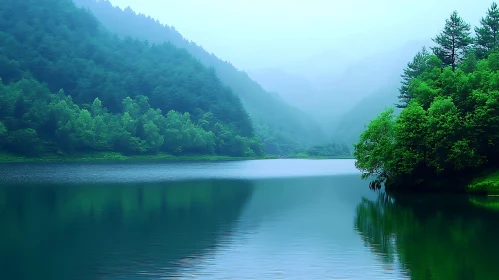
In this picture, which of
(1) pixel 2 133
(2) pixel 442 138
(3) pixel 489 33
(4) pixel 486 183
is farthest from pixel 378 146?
(1) pixel 2 133

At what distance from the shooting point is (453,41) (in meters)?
96.9

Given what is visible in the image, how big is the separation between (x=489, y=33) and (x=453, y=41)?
880 cm

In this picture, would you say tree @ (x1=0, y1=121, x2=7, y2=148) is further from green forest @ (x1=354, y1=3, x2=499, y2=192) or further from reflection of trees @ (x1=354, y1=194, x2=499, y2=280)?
reflection of trees @ (x1=354, y1=194, x2=499, y2=280)

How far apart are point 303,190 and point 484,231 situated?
39654 millimetres

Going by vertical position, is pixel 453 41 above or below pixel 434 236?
above

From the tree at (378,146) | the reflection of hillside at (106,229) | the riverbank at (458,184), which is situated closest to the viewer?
the reflection of hillside at (106,229)

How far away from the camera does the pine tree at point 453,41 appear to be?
95562 mm

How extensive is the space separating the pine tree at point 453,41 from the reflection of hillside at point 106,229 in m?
48.4

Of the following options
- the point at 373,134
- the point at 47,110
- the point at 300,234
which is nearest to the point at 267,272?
the point at 300,234

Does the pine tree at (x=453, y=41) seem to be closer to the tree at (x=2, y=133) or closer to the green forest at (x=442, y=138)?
the green forest at (x=442, y=138)

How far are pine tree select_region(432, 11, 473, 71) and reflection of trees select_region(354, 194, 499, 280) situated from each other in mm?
42629

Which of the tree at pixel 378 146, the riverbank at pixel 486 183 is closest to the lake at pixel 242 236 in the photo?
the riverbank at pixel 486 183

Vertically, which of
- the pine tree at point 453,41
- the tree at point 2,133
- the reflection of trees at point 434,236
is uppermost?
the pine tree at point 453,41

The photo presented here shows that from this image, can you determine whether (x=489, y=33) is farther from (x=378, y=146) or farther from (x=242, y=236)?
(x=242, y=236)
